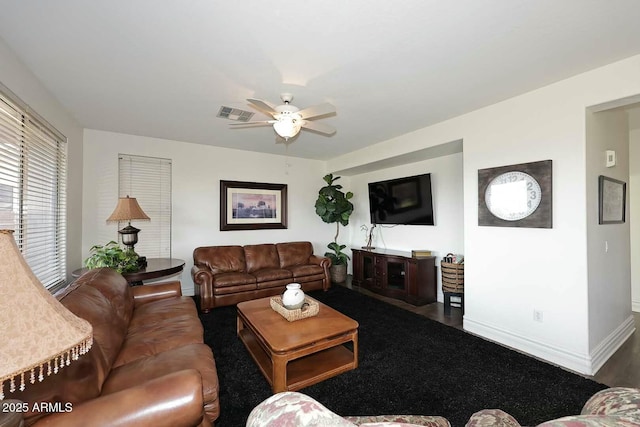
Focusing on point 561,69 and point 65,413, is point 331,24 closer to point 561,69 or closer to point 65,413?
point 561,69

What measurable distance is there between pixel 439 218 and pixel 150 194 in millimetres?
4495

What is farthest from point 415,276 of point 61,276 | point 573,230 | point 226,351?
point 61,276

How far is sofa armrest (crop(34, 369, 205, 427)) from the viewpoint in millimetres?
992

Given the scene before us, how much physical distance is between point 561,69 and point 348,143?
262 cm

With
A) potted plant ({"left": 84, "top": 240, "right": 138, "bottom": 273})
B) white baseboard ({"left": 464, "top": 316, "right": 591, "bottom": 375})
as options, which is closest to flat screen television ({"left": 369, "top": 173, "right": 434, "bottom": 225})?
white baseboard ({"left": 464, "top": 316, "right": 591, "bottom": 375})

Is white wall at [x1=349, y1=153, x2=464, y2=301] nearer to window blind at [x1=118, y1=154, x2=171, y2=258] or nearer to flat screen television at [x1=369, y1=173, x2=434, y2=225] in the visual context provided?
flat screen television at [x1=369, y1=173, x2=434, y2=225]

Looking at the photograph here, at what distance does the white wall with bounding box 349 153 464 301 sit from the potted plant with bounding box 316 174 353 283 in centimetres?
75

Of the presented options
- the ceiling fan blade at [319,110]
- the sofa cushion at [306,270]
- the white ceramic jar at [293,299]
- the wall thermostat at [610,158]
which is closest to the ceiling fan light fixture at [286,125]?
the ceiling fan blade at [319,110]

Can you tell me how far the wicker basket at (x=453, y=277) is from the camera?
11.3 feet

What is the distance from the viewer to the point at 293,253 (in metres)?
4.83

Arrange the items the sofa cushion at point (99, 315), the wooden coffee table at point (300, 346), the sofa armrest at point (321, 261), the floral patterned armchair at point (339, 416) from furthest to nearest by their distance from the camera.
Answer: the sofa armrest at point (321, 261), the wooden coffee table at point (300, 346), the sofa cushion at point (99, 315), the floral patterned armchair at point (339, 416)

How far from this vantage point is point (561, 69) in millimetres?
2164

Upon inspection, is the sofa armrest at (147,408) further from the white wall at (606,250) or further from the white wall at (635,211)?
the white wall at (635,211)

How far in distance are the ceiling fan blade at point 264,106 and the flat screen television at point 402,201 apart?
2.76 meters
